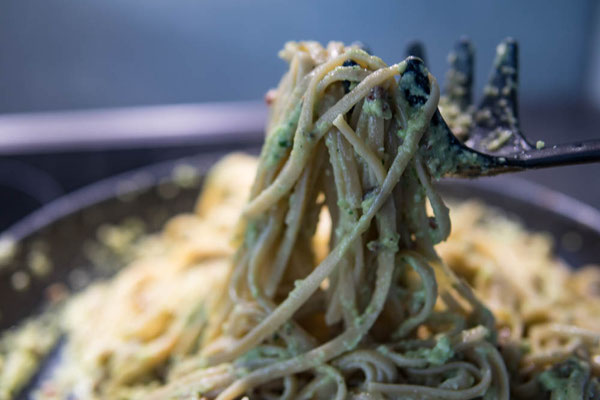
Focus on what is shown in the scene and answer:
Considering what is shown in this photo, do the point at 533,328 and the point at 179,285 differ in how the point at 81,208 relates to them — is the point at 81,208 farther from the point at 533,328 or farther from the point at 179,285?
the point at 533,328

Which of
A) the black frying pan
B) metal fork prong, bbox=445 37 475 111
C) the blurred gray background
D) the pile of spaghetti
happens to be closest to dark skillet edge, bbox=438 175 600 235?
the black frying pan

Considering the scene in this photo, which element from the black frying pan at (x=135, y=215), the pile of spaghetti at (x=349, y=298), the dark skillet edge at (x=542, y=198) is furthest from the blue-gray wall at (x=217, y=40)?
the pile of spaghetti at (x=349, y=298)

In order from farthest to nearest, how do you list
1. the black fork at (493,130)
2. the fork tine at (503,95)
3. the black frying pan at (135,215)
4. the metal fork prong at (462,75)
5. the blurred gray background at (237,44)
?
the blurred gray background at (237,44), the black frying pan at (135,215), the metal fork prong at (462,75), the fork tine at (503,95), the black fork at (493,130)

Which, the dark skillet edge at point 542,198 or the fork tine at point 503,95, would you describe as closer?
the fork tine at point 503,95

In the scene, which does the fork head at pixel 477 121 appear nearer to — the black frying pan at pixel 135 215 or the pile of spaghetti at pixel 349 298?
the pile of spaghetti at pixel 349 298

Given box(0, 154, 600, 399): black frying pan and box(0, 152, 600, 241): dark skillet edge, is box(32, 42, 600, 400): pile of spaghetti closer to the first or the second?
box(0, 154, 600, 399): black frying pan

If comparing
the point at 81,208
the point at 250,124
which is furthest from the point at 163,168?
the point at 250,124

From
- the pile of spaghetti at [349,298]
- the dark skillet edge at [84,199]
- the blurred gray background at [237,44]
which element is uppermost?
the blurred gray background at [237,44]

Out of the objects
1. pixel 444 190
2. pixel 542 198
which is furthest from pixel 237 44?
pixel 542 198
